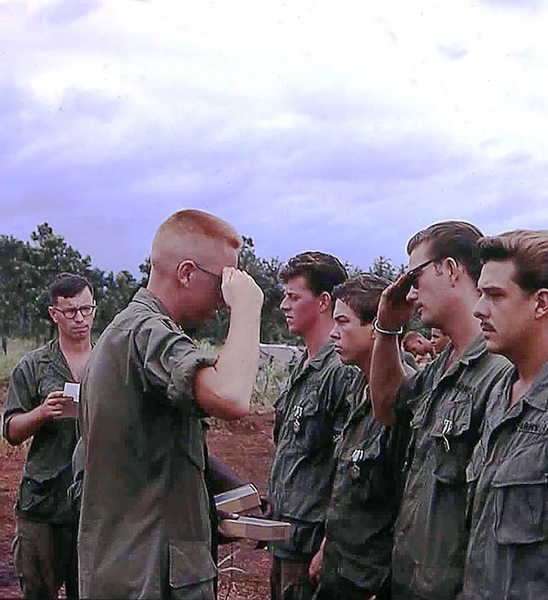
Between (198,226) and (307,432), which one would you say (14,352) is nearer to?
(307,432)

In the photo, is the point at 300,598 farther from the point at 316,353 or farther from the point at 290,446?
the point at 316,353

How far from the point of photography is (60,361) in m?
5.72

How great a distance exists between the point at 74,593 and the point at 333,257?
2.13m

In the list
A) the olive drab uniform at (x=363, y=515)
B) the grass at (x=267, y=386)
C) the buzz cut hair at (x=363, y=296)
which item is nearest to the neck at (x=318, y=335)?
the buzz cut hair at (x=363, y=296)

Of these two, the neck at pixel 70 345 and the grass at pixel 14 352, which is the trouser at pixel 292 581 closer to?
the neck at pixel 70 345

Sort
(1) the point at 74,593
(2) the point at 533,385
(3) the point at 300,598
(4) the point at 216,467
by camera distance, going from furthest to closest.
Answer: (1) the point at 74,593 < (3) the point at 300,598 < (4) the point at 216,467 < (2) the point at 533,385

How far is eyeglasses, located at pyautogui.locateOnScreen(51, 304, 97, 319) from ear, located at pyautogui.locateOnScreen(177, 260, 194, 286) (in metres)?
2.60

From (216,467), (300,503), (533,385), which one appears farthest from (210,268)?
(300,503)

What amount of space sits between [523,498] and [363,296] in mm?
1690

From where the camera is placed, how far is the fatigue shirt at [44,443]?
17.7 feet

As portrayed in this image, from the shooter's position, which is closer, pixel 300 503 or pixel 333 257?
pixel 300 503

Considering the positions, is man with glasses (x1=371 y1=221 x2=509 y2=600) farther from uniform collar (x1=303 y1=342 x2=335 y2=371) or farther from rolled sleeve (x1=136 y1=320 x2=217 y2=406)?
rolled sleeve (x1=136 y1=320 x2=217 y2=406)

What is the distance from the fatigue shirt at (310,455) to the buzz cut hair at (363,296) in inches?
17.3

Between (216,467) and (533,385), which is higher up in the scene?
(533,385)
